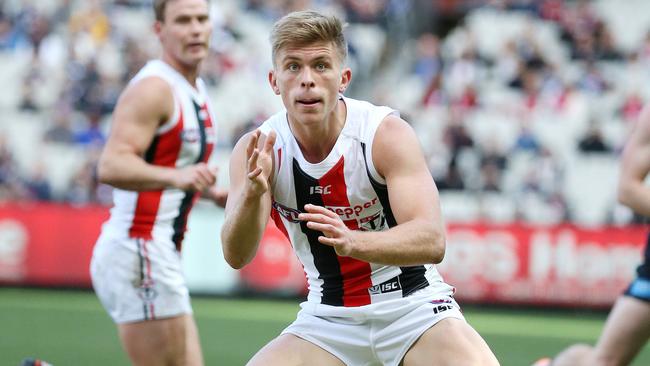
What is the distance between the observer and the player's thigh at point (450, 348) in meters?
4.99

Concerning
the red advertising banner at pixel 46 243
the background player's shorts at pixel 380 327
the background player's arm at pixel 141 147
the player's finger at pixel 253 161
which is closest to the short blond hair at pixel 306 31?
the player's finger at pixel 253 161

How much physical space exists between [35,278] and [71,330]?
13.6 ft

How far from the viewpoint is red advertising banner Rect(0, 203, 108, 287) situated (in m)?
16.0

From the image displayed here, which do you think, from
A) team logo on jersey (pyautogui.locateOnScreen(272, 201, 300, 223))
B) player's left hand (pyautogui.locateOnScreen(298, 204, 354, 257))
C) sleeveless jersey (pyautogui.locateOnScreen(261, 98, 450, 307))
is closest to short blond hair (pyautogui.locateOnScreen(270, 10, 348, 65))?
sleeveless jersey (pyautogui.locateOnScreen(261, 98, 450, 307))

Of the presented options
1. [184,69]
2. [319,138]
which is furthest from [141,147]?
[319,138]

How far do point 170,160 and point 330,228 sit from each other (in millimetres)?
2408

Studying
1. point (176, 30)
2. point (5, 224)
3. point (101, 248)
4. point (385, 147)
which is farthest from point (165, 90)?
point (5, 224)

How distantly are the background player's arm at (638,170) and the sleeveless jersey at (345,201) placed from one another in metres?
1.71

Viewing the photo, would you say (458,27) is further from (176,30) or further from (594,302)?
(176,30)

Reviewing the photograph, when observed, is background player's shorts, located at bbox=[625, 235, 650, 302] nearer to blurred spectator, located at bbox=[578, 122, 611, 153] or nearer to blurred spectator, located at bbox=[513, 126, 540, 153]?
blurred spectator, located at bbox=[513, 126, 540, 153]

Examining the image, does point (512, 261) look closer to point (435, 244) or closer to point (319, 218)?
point (435, 244)

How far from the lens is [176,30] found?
22.8 feet

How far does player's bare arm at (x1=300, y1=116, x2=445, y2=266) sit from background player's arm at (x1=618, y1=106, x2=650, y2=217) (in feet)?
6.69

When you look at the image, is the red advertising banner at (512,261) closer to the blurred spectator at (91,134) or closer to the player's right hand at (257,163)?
the blurred spectator at (91,134)
